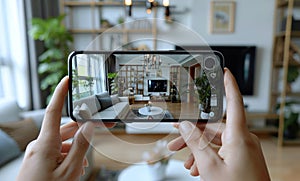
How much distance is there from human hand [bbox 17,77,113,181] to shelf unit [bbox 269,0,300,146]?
2.38 metres

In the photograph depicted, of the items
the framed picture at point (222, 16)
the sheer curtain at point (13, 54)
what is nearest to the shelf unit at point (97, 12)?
the sheer curtain at point (13, 54)

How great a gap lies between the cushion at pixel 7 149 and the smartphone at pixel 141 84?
1.10 metres

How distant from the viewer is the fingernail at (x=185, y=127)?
0.44m

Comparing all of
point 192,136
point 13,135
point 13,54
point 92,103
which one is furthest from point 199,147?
point 13,54

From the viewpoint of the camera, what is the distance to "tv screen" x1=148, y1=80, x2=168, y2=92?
42 cm

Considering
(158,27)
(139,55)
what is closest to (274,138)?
(158,27)

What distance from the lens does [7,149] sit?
1.26 meters

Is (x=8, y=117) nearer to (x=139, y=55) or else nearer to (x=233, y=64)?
(x=139, y=55)

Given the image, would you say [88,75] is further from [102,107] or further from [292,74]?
[292,74]

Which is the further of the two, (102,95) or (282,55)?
(282,55)

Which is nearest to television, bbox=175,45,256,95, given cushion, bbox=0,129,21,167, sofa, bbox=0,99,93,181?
sofa, bbox=0,99,93,181

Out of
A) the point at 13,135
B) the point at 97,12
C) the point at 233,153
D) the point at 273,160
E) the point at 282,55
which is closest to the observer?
the point at 233,153

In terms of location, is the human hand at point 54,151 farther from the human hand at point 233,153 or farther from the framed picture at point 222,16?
the framed picture at point 222,16

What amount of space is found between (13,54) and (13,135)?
97 cm
